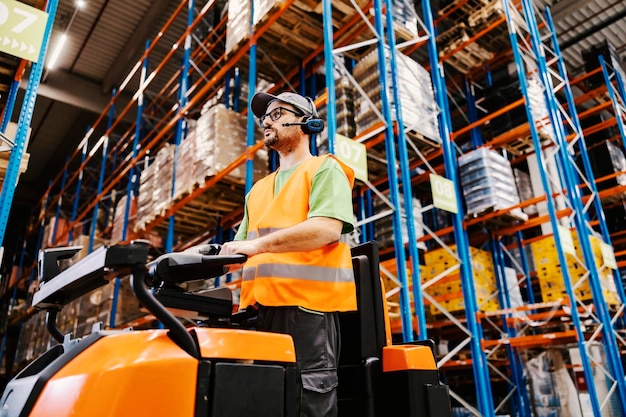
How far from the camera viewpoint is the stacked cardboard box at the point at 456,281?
8.46 m

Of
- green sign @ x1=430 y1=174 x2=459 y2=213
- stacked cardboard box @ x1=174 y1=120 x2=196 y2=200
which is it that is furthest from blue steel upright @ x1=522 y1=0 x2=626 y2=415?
stacked cardboard box @ x1=174 y1=120 x2=196 y2=200

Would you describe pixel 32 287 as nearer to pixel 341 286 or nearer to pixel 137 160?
pixel 137 160

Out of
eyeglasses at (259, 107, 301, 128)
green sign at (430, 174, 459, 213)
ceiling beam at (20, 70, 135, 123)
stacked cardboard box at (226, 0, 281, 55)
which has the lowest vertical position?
eyeglasses at (259, 107, 301, 128)

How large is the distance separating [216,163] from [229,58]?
1739 millimetres

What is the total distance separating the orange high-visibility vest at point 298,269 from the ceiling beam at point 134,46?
12158 millimetres

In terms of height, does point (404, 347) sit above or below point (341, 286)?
below

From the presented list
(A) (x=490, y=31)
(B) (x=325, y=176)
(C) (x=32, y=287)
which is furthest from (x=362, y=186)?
(C) (x=32, y=287)

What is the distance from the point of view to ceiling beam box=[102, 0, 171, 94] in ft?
41.3

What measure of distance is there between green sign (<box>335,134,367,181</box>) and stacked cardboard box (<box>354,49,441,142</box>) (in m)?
1.51

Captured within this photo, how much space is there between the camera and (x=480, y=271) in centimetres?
875

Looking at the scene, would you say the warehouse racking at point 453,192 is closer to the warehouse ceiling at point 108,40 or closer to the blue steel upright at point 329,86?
the blue steel upright at point 329,86

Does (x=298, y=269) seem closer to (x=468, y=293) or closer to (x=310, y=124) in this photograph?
(x=310, y=124)

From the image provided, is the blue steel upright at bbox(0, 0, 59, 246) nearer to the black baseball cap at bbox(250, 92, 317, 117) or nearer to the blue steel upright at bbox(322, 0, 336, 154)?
the black baseball cap at bbox(250, 92, 317, 117)

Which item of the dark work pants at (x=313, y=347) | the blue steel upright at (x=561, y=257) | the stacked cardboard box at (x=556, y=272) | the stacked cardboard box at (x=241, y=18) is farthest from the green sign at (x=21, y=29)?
the stacked cardboard box at (x=556, y=272)
